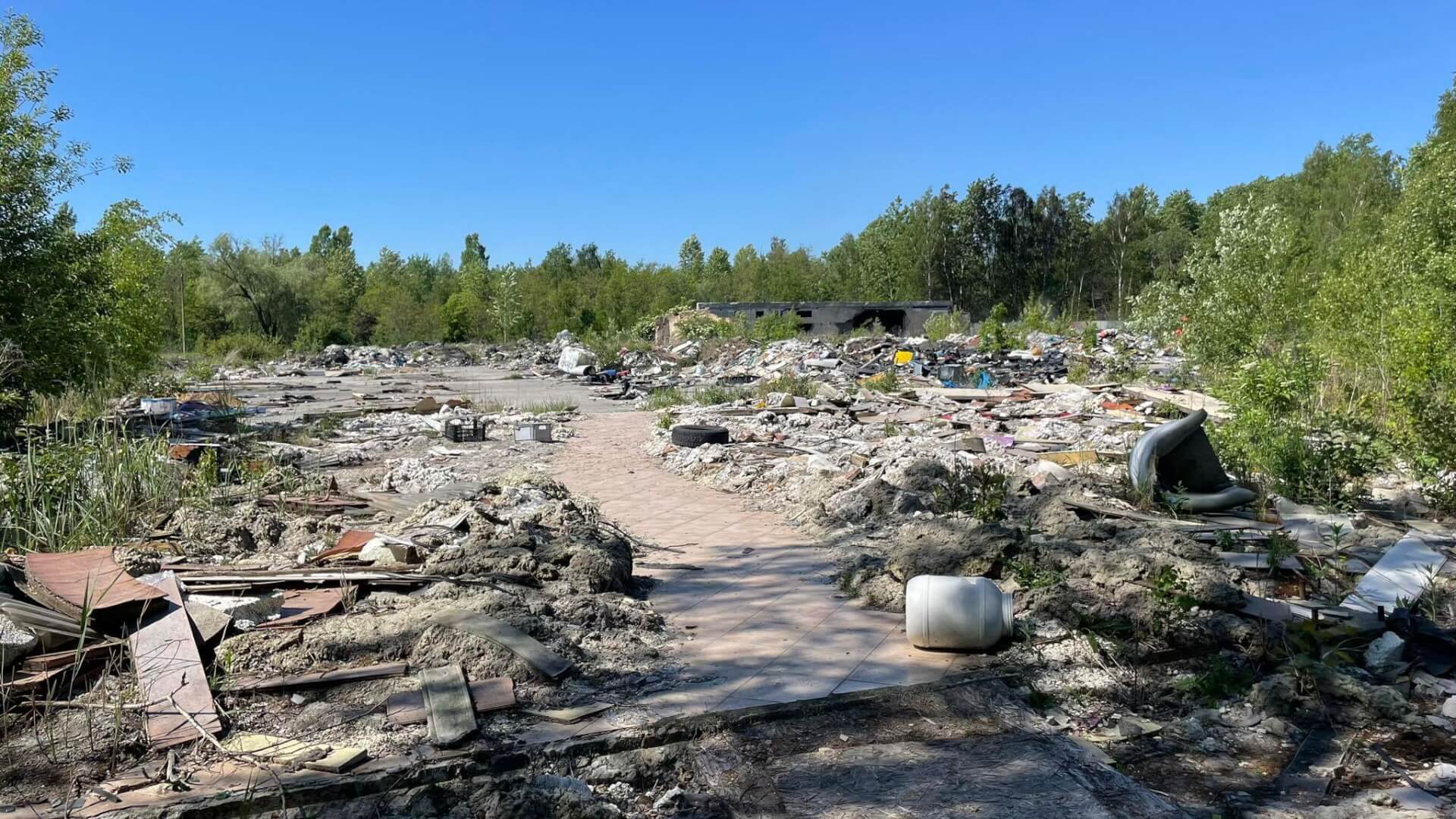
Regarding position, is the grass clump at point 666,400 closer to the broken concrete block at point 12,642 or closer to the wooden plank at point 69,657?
the wooden plank at point 69,657

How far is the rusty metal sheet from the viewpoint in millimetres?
3918

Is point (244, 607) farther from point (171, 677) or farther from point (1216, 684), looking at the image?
point (1216, 684)

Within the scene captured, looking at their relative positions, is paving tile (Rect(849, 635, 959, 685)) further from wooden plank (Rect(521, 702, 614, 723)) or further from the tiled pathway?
wooden plank (Rect(521, 702, 614, 723))

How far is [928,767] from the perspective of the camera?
321 centimetres

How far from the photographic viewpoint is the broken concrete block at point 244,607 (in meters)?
4.20

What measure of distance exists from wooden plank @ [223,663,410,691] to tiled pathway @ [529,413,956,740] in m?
0.83

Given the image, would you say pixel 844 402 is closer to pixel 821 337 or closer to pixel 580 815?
pixel 580 815

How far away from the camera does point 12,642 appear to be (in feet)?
11.7

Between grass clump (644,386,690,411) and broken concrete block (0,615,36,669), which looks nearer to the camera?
broken concrete block (0,615,36,669)

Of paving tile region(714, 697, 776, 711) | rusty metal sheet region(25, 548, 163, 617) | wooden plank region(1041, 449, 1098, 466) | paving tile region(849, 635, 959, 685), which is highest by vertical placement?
rusty metal sheet region(25, 548, 163, 617)

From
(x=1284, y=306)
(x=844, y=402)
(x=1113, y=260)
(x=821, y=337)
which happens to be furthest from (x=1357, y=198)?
(x=844, y=402)

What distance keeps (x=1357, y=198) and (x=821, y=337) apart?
25.7m

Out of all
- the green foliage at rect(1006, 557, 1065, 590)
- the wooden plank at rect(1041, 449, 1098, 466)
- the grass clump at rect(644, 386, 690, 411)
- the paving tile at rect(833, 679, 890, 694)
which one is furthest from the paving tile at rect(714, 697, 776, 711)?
the grass clump at rect(644, 386, 690, 411)

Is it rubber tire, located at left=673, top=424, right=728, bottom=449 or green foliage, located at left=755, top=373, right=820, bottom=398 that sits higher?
green foliage, located at left=755, top=373, right=820, bottom=398
